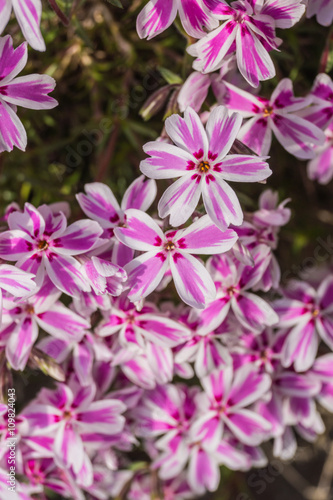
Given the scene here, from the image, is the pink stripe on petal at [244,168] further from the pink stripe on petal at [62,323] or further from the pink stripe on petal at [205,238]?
the pink stripe on petal at [62,323]

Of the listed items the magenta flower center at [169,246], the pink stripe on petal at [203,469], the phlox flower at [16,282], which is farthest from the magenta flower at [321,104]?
the pink stripe on petal at [203,469]

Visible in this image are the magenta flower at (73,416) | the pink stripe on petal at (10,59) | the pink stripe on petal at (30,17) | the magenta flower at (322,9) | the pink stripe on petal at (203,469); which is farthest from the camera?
the pink stripe on petal at (203,469)

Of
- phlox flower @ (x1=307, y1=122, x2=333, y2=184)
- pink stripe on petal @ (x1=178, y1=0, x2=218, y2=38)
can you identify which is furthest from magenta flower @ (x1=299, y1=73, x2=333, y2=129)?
pink stripe on petal @ (x1=178, y1=0, x2=218, y2=38)

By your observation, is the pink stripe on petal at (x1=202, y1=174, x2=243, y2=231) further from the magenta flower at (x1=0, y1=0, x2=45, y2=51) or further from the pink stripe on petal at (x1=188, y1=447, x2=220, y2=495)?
the pink stripe on petal at (x1=188, y1=447, x2=220, y2=495)

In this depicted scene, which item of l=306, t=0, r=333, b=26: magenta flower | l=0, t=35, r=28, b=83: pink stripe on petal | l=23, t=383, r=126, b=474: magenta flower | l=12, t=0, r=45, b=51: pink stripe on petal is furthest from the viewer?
l=23, t=383, r=126, b=474: magenta flower

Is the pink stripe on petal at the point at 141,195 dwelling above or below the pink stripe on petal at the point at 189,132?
below

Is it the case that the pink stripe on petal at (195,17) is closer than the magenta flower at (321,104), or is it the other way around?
the pink stripe on petal at (195,17)

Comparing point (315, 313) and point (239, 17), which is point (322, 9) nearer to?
point (239, 17)
